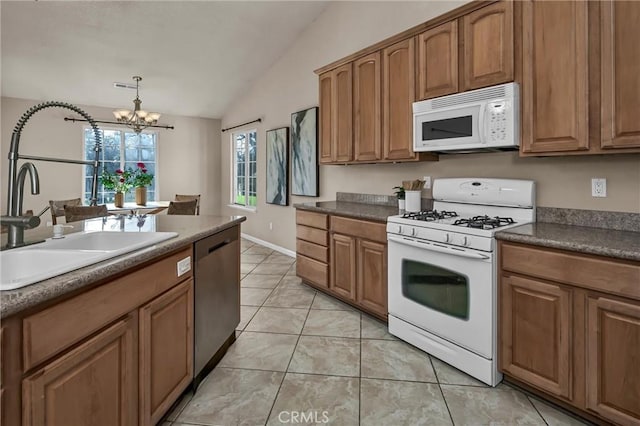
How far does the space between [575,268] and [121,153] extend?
747cm

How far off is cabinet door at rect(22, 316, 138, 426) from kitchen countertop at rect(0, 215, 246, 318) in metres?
0.22

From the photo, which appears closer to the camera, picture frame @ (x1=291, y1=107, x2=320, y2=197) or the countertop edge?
the countertop edge

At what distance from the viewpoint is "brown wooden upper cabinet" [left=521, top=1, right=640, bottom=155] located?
1.79 metres

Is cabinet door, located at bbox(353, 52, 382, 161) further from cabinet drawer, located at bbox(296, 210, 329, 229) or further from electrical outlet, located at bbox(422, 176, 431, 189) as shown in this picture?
cabinet drawer, located at bbox(296, 210, 329, 229)

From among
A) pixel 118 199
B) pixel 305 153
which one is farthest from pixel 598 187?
pixel 118 199

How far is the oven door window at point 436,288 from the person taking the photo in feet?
7.15

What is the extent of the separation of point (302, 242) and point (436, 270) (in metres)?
1.84

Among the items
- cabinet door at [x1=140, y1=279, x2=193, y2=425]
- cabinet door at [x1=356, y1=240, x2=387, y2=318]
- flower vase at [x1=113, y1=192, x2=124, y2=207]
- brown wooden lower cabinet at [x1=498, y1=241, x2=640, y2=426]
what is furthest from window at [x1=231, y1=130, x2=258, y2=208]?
brown wooden lower cabinet at [x1=498, y1=241, x2=640, y2=426]

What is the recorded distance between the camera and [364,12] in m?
3.98

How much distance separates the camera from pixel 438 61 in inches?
107

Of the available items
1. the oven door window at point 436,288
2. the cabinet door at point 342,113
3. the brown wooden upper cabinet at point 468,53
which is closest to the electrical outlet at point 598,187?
the brown wooden upper cabinet at point 468,53

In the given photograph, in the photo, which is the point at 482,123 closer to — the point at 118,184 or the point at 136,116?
the point at 136,116

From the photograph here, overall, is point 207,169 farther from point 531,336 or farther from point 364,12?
point 531,336

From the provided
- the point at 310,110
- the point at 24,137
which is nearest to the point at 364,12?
the point at 310,110
